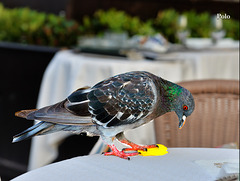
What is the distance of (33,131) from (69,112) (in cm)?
6

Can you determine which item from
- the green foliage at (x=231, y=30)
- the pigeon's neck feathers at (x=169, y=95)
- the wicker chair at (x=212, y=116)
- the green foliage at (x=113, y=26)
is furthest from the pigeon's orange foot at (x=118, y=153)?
the green foliage at (x=231, y=30)

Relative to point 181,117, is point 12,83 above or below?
below

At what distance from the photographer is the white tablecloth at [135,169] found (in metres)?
0.78

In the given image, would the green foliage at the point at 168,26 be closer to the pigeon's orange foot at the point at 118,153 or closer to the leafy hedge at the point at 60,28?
the leafy hedge at the point at 60,28

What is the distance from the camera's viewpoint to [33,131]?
61 cm

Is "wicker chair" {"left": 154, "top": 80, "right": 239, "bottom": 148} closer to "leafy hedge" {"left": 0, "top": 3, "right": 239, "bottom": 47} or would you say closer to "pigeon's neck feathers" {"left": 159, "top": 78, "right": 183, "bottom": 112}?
"pigeon's neck feathers" {"left": 159, "top": 78, "right": 183, "bottom": 112}

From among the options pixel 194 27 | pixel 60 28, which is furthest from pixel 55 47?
pixel 194 27

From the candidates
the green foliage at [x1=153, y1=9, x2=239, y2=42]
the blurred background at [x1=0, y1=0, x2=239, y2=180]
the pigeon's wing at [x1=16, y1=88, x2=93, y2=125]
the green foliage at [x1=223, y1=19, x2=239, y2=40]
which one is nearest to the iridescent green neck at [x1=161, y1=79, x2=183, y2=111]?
the pigeon's wing at [x1=16, y1=88, x2=93, y2=125]

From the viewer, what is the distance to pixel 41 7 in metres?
8.13

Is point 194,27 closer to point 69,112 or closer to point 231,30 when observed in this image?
point 231,30

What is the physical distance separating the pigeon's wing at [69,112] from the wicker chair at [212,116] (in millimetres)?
904

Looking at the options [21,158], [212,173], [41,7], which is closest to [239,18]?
[21,158]

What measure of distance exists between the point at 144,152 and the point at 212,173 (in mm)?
155

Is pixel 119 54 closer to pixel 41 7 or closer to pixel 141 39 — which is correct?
pixel 141 39
